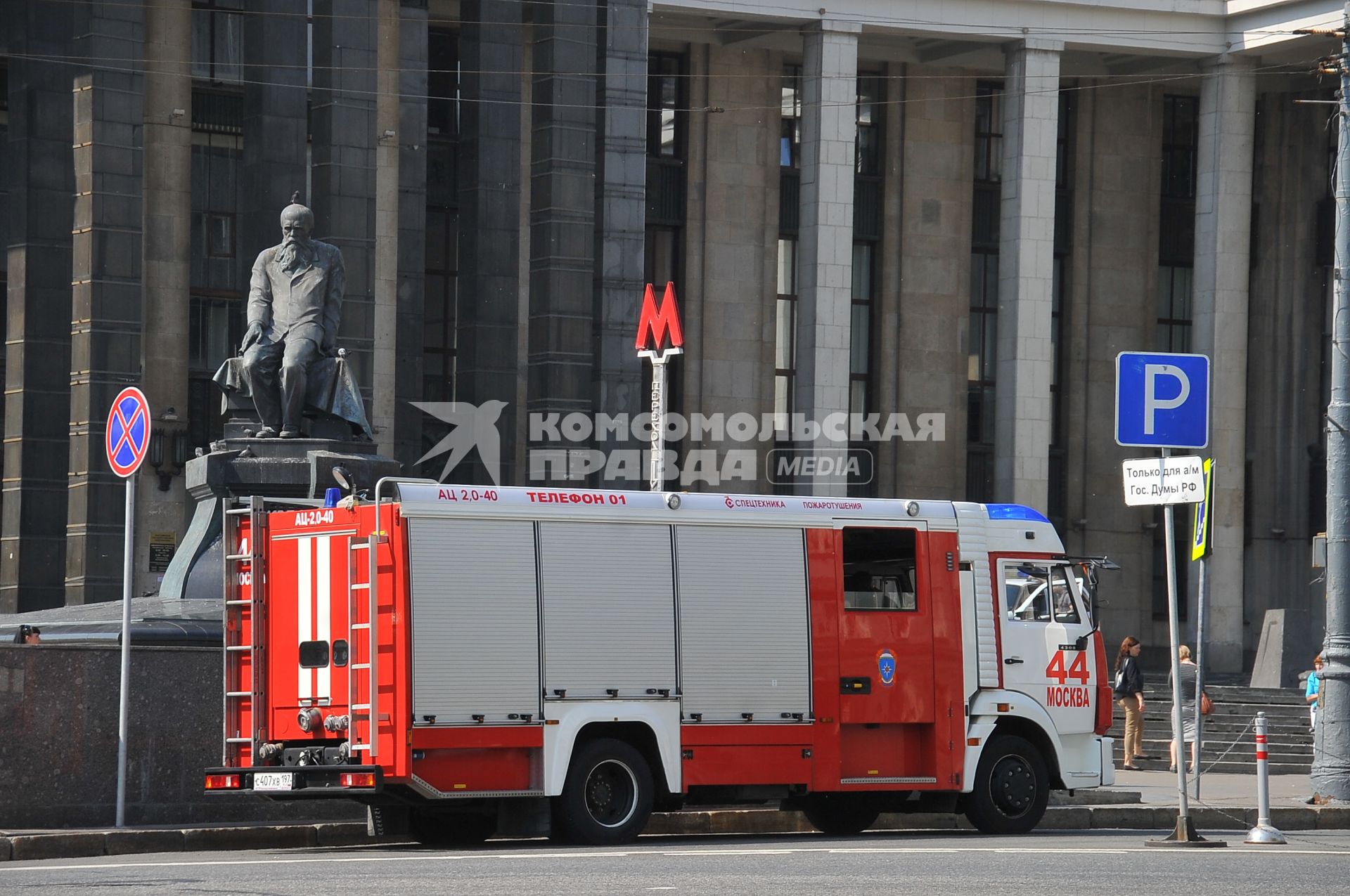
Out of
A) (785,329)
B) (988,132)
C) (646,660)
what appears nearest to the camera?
(646,660)

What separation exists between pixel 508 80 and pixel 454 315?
7.83 metres

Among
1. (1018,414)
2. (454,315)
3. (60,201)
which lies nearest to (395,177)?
(454,315)

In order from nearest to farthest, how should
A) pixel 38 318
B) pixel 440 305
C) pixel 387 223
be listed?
pixel 38 318
pixel 387 223
pixel 440 305

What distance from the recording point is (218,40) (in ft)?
138

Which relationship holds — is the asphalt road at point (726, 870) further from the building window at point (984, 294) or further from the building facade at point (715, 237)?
the building window at point (984, 294)

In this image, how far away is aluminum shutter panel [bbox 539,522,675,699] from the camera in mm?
17516

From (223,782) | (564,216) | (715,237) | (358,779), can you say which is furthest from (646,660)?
(715,237)

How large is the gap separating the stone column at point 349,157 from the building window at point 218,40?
5776 mm

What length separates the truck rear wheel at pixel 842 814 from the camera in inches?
776

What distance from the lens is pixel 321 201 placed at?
A: 1432 inches

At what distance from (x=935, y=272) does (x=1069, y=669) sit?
31.1m

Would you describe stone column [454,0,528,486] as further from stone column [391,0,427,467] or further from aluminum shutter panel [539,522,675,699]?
aluminum shutter panel [539,522,675,699]

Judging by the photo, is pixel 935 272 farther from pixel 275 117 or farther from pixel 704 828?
pixel 704 828

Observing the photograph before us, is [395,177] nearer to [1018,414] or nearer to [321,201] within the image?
[321,201]
